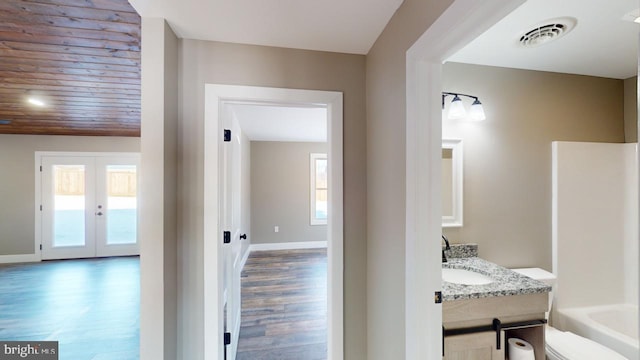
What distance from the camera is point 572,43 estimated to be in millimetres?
1568

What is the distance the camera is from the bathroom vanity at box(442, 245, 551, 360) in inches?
50.6

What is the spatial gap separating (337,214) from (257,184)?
3949mm

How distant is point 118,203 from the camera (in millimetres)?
4750

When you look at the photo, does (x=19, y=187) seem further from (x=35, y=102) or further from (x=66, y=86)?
(x=66, y=86)

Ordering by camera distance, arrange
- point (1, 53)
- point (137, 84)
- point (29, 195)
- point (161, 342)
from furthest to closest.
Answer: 1. point (29, 195)
2. point (137, 84)
3. point (1, 53)
4. point (161, 342)

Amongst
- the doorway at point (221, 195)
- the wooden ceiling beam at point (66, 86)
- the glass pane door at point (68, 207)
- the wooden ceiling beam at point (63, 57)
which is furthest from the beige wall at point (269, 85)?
the glass pane door at point (68, 207)

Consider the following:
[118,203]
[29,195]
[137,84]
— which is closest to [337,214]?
[137,84]

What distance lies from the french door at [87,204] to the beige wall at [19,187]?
6.0 inches

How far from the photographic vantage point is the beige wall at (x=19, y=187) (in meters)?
4.34

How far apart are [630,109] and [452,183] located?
1.59 meters

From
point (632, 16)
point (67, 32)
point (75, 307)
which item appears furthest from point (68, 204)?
point (632, 16)

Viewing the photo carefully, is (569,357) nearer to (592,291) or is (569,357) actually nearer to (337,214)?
(592,291)

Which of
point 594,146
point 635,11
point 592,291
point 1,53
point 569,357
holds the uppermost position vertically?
point 1,53

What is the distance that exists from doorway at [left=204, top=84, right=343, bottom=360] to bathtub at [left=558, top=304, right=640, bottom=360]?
1761 mm
